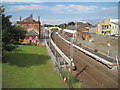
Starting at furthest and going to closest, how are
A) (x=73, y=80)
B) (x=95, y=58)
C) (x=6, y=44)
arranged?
(x=95, y=58)
(x=6, y=44)
(x=73, y=80)

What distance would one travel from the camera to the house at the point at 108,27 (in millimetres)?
61100

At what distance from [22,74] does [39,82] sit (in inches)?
125

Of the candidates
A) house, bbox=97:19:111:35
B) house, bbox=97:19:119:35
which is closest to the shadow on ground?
house, bbox=97:19:119:35

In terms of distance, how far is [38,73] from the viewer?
57.3ft

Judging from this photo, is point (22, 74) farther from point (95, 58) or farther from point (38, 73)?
point (95, 58)

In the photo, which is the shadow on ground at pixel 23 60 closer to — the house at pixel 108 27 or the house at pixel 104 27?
the house at pixel 108 27

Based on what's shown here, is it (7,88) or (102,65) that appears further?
(102,65)

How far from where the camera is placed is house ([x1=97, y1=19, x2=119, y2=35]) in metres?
61.1

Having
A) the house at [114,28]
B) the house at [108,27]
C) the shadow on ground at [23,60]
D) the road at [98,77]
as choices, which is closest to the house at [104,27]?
the house at [108,27]

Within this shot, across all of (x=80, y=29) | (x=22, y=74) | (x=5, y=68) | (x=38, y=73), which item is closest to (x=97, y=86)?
(x=38, y=73)

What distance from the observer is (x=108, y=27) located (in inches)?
2544

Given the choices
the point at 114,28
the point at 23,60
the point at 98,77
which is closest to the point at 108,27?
the point at 114,28

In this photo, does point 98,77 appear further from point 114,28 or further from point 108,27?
point 108,27

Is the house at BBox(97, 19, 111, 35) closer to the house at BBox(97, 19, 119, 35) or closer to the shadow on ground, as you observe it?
the house at BBox(97, 19, 119, 35)
